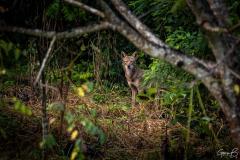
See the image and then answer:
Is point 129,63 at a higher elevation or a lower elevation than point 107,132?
higher

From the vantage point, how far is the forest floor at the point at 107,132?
6082 millimetres

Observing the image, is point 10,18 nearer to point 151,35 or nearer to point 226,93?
point 151,35

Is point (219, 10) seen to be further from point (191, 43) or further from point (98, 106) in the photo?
point (98, 106)

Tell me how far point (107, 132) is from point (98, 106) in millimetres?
1776

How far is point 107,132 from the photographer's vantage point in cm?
735

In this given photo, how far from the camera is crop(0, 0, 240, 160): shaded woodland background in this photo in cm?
571

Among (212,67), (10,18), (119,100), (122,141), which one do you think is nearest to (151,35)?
(212,67)

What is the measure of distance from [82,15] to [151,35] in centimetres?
263

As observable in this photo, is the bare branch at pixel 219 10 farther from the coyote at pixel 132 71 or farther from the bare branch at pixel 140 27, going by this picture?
the coyote at pixel 132 71

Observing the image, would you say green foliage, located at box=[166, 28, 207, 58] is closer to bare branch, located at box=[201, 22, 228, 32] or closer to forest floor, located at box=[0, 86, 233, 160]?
forest floor, located at box=[0, 86, 233, 160]

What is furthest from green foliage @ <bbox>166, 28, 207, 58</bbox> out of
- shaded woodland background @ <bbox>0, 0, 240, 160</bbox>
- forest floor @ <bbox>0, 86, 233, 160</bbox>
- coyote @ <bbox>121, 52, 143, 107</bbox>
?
coyote @ <bbox>121, 52, 143, 107</bbox>

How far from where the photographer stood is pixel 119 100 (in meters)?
10.3

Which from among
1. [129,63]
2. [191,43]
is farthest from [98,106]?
[191,43]
